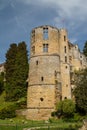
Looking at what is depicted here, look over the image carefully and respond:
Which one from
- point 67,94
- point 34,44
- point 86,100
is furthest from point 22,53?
point 86,100

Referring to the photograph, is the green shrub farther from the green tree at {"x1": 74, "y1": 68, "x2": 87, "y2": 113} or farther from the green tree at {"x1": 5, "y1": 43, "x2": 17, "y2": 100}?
the green tree at {"x1": 74, "y1": 68, "x2": 87, "y2": 113}

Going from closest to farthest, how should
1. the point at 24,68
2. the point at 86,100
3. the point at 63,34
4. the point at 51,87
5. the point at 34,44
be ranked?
the point at 86,100
the point at 51,87
the point at 34,44
the point at 63,34
the point at 24,68

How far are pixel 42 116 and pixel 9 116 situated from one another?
5.43 metres

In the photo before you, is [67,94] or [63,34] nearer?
[67,94]

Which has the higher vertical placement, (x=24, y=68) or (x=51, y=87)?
(x=24, y=68)

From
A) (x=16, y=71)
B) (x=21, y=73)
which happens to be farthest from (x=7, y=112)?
(x=16, y=71)

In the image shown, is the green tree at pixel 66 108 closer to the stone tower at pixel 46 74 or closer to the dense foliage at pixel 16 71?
the stone tower at pixel 46 74

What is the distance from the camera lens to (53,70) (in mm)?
50312

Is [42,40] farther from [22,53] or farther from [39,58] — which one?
[22,53]

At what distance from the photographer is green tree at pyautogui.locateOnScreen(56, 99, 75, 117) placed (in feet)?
150

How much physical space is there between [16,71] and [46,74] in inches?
447

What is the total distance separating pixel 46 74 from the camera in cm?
4975

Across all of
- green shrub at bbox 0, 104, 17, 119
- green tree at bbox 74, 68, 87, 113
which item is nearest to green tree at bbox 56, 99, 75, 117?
green tree at bbox 74, 68, 87, 113

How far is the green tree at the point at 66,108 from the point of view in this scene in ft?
150
